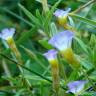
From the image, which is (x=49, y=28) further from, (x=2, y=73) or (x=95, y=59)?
(x=2, y=73)

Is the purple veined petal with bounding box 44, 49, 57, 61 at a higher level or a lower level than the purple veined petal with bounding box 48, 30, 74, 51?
lower

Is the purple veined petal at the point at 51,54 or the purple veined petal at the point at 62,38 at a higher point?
the purple veined petal at the point at 62,38

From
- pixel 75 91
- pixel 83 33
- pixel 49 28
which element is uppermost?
pixel 83 33

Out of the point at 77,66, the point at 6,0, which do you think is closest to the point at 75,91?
the point at 77,66

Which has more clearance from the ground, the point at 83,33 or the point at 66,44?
the point at 83,33

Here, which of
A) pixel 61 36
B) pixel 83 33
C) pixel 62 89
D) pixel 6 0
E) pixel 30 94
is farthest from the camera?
pixel 6 0

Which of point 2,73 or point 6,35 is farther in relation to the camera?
point 2,73

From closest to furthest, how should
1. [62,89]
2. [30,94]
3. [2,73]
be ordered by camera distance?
[62,89], [30,94], [2,73]

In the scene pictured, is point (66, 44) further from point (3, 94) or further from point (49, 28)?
point (3, 94)

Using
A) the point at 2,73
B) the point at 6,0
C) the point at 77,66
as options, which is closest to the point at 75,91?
the point at 77,66
